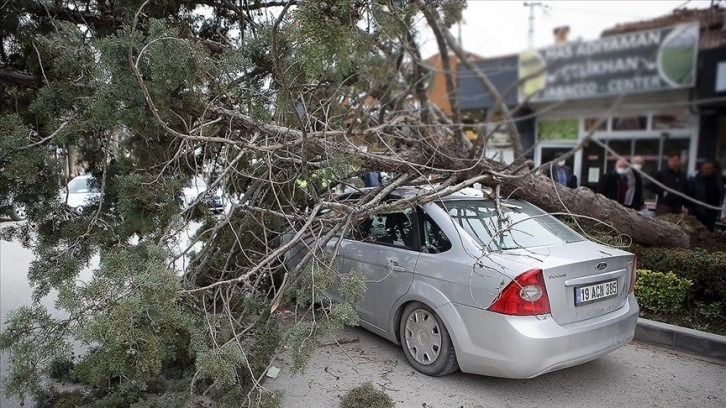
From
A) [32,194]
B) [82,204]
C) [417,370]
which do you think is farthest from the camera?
[82,204]

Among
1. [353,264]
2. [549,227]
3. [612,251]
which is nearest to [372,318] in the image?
[353,264]

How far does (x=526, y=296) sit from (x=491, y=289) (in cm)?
24

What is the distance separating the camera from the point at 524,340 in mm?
3135

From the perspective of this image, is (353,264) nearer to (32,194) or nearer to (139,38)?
(139,38)

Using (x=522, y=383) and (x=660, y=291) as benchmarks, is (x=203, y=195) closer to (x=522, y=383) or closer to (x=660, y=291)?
(x=522, y=383)

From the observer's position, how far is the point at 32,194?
14.1 ft

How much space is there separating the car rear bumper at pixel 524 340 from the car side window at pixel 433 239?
480 millimetres

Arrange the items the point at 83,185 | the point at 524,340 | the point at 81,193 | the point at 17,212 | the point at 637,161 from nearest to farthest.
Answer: the point at 637,161 < the point at 524,340 < the point at 17,212 < the point at 81,193 < the point at 83,185

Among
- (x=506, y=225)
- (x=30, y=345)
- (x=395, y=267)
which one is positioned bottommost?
(x=30, y=345)

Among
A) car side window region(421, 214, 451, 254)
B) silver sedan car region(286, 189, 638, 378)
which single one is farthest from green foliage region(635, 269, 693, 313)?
car side window region(421, 214, 451, 254)

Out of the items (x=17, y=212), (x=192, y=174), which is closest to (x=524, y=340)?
(x=192, y=174)

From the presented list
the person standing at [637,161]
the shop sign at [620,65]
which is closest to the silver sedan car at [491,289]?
the person standing at [637,161]

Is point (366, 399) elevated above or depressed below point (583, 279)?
below

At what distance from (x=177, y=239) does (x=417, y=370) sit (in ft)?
7.82
